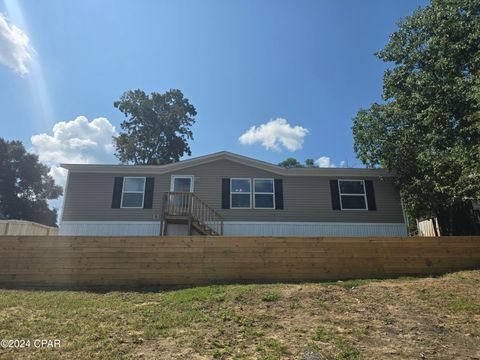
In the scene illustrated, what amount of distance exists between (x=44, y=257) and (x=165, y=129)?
24338 mm

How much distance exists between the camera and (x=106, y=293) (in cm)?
709

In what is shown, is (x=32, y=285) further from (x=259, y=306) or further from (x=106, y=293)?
(x=259, y=306)

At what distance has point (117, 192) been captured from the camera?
13234 mm

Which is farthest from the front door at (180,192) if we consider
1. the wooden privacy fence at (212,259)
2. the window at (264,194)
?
the wooden privacy fence at (212,259)

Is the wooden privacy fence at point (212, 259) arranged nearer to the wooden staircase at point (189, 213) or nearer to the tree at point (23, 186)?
the wooden staircase at point (189, 213)

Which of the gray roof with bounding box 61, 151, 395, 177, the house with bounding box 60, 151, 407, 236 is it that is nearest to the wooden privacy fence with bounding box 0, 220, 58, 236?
the house with bounding box 60, 151, 407, 236

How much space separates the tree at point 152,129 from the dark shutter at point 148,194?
17.2 metres

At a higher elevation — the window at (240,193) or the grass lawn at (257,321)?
the window at (240,193)

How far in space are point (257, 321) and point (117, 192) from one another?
31.7ft

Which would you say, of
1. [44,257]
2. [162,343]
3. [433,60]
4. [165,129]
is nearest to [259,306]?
[162,343]

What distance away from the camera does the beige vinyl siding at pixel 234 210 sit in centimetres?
1306

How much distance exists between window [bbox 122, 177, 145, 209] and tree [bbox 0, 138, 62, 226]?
77.2 ft

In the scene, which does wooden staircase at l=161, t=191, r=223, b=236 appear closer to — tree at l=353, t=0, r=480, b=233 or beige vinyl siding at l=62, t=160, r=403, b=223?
beige vinyl siding at l=62, t=160, r=403, b=223

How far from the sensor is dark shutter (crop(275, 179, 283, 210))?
1322 cm
